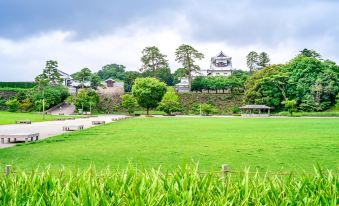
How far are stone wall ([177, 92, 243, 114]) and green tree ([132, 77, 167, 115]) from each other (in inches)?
439

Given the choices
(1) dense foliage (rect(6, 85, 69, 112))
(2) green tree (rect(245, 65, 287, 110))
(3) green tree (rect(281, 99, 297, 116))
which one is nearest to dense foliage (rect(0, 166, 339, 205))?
(3) green tree (rect(281, 99, 297, 116))

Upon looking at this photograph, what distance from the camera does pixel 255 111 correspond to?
232 feet

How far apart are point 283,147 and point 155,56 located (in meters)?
70.5

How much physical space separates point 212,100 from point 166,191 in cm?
7588

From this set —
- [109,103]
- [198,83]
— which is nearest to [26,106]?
[109,103]

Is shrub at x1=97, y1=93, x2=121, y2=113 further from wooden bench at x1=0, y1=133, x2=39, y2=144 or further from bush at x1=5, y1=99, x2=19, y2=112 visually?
wooden bench at x1=0, y1=133, x2=39, y2=144

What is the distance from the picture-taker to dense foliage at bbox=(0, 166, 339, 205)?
4008mm

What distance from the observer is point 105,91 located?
3327 inches

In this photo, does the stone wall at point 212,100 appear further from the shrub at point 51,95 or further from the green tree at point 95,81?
the shrub at point 51,95

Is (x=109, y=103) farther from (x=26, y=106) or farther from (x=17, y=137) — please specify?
(x=17, y=137)

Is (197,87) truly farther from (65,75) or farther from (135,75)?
(65,75)

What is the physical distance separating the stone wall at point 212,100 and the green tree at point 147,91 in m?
11.2

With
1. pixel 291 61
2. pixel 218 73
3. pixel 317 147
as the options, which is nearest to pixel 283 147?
pixel 317 147

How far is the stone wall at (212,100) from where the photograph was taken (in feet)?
256
